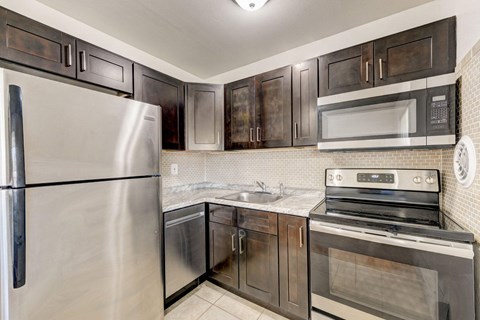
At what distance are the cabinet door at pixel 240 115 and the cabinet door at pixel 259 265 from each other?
874 millimetres

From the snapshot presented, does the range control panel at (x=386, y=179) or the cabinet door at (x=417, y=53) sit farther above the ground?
the cabinet door at (x=417, y=53)

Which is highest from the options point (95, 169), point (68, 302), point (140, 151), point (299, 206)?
point (140, 151)

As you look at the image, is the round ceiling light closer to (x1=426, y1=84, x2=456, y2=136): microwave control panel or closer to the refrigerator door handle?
(x1=426, y1=84, x2=456, y2=136): microwave control panel

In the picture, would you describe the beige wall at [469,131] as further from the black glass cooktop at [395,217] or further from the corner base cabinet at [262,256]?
the corner base cabinet at [262,256]

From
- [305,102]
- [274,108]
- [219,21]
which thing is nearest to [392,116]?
[305,102]

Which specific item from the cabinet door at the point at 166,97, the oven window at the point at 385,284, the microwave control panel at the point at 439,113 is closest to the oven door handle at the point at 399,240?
the oven window at the point at 385,284

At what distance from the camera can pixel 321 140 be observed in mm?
1601

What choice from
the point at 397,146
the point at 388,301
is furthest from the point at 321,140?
the point at 388,301

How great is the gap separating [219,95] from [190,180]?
3.70 feet

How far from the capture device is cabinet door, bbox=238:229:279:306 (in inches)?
64.0

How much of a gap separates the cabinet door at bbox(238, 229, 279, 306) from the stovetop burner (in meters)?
0.52

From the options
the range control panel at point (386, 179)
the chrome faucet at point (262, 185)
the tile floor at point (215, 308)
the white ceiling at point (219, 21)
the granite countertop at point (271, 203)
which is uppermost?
the white ceiling at point (219, 21)

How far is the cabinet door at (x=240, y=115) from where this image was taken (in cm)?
203

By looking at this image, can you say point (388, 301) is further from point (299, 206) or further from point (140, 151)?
point (140, 151)
